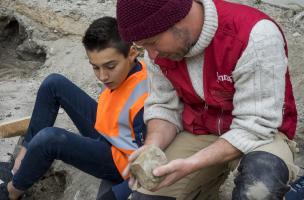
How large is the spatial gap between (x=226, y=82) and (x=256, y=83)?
0.59ft

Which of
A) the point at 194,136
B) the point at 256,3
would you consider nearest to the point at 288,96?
the point at 194,136

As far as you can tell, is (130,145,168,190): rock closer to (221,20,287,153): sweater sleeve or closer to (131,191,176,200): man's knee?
(131,191,176,200): man's knee

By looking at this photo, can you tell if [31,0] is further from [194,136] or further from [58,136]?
[194,136]

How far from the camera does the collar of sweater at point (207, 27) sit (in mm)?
2461

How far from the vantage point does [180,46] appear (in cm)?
246

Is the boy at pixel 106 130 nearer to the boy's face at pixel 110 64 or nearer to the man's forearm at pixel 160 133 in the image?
the boy's face at pixel 110 64

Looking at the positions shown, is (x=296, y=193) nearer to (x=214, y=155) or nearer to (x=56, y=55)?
(x=214, y=155)

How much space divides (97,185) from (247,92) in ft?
5.10

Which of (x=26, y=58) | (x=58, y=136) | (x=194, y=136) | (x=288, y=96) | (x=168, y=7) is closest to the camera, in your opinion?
(x=168, y=7)

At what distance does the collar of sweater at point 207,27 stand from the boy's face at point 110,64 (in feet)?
2.65

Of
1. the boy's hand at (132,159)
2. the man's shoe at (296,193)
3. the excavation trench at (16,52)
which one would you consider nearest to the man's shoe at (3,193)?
the boy's hand at (132,159)

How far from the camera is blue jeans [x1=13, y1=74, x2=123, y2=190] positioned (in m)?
3.15

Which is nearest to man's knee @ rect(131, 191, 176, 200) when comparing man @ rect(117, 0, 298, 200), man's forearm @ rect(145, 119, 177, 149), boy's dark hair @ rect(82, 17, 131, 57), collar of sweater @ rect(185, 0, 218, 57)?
man @ rect(117, 0, 298, 200)

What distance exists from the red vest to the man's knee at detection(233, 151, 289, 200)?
307mm
